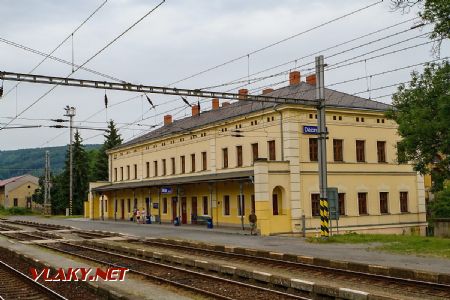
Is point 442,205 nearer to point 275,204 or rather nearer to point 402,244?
point 275,204

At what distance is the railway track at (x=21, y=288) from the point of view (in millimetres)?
12312

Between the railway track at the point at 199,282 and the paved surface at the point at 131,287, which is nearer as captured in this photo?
the paved surface at the point at 131,287

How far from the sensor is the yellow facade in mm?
98750

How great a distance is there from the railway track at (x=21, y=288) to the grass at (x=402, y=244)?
41.1 feet

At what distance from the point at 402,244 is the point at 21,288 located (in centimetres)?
1506

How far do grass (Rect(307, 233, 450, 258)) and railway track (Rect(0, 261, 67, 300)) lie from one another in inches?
493

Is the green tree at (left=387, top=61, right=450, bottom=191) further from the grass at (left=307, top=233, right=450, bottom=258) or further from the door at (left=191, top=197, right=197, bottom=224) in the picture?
the door at (left=191, top=197, right=197, bottom=224)

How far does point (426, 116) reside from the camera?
75.8ft

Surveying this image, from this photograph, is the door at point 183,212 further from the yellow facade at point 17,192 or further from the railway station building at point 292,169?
the yellow facade at point 17,192

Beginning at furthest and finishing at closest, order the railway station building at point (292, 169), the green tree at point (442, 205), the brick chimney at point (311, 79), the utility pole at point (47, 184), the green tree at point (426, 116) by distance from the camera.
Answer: the utility pole at point (47, 184)
the brick chimney at point (311, 79)
the green tree at point (442, 205)
the railway station building at point (292, 169)
the green tree at point (426, 116)

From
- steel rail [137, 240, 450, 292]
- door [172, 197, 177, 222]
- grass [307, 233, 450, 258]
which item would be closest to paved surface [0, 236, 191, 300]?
steel rail [137, 240, 450, 292]

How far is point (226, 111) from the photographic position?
1602 inches

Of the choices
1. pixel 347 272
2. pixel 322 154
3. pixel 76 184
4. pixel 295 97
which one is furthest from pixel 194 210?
pixel 76 184

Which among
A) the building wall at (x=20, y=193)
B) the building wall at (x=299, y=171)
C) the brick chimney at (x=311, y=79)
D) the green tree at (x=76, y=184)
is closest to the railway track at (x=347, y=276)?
the building wall at (x=299, y=171)
